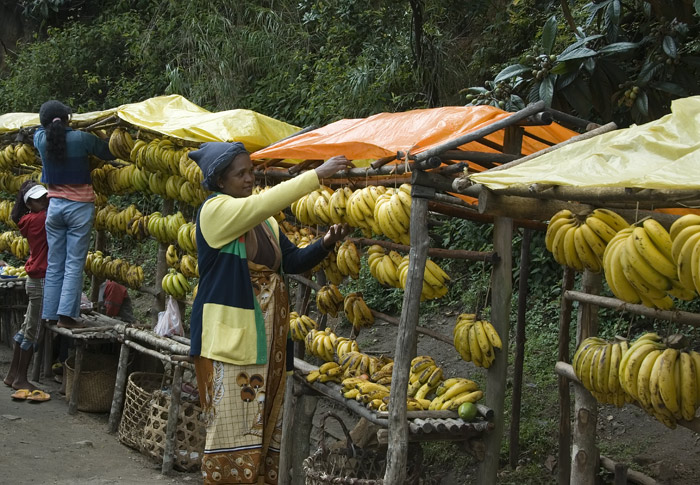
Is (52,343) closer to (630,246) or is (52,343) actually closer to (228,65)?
(228,65)

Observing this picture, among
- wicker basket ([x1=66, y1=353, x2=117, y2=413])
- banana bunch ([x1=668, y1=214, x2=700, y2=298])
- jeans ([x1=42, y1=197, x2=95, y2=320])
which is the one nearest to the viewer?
banana bunch ([x1=668, y1=214, x2=700, y2=298])

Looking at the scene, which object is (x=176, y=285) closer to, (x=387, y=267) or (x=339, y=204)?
(x=339, y=204)

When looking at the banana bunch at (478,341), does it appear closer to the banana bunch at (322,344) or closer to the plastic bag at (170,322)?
the banana bunch at (322,344)

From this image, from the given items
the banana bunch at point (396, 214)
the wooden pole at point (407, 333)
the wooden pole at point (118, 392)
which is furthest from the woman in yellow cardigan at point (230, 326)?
the wooden pole at point (118, 392)

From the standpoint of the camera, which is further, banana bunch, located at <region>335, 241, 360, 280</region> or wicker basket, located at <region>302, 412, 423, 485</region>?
banana bunch, located at <region>335, 241, 360, 280</region>

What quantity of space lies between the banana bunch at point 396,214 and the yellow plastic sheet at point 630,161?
104cm

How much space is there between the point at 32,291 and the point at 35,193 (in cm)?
98

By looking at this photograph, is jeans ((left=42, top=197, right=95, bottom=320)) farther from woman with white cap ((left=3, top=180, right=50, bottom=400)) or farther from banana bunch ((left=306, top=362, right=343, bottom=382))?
banana bunch ((left=306, top=362, right=343, bottom=382))

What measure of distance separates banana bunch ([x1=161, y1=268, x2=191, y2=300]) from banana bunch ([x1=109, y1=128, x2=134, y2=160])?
47.3 inches

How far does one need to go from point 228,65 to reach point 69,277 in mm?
5953

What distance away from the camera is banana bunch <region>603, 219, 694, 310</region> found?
2.77m

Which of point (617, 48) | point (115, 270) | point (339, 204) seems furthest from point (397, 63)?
point (339, 204)

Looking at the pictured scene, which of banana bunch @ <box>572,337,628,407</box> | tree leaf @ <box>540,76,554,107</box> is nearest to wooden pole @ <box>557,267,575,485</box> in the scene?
tree leaf @ <box>540,76,554,107</box>

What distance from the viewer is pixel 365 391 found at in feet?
15.1
